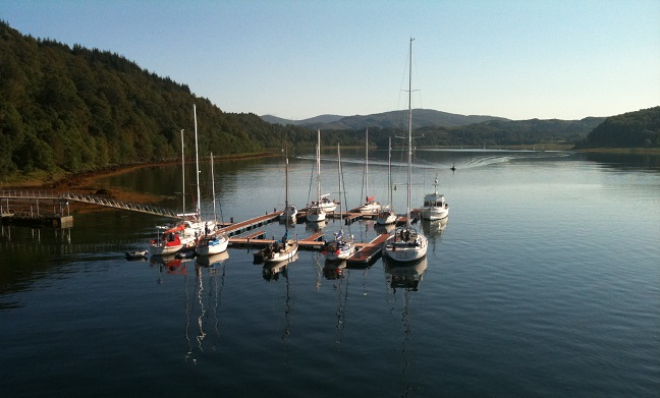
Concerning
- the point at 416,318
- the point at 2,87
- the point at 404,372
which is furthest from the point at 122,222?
the point at 2,87

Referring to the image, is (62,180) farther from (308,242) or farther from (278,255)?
(278,255)

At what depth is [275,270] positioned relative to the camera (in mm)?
48938

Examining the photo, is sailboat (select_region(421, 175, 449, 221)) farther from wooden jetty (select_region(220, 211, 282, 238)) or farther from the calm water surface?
wooden jetty (select_region(220, 211, 282, 238))

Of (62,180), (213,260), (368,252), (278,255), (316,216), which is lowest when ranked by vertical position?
(213,260)

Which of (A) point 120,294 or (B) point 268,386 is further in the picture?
(A) point 120,294

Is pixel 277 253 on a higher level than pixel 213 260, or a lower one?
higher

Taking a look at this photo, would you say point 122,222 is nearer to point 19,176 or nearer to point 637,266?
point 19,176

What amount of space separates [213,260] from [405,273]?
1897 cm

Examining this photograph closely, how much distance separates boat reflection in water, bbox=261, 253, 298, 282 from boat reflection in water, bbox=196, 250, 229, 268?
196 inches

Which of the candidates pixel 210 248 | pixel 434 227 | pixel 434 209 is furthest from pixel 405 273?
pixel 434 209

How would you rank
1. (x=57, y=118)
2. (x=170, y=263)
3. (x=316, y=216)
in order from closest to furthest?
(x=170, y=263) → (x=316, y=216) → (x=57, y=118)

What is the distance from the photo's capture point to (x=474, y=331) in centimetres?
3328

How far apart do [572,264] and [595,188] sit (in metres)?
78.6

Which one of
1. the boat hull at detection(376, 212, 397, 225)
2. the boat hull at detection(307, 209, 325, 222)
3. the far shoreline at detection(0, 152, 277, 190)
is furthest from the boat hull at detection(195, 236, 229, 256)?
the far shoreline at detection(0, 152, 277, 190)
